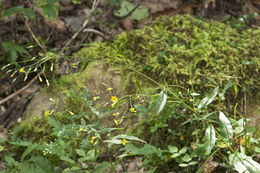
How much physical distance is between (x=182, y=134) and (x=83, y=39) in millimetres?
2073

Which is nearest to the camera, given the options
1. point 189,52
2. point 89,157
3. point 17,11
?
point 89,157

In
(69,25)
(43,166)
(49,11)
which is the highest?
(49,11)

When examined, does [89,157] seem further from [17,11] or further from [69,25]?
[69,25]

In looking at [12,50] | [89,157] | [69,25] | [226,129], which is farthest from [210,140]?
[69,25]

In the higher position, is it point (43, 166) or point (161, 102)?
point (161, 102)

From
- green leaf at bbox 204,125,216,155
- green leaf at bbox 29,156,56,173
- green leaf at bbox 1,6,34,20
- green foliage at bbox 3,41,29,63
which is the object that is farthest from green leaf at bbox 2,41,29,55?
green leaf at bbox 204,125,216,155

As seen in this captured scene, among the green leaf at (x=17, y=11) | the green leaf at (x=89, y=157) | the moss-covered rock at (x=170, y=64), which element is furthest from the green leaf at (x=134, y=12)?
the green leaf at (x=89, y=157)

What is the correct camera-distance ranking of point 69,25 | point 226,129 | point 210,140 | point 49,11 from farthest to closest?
point 69,25, point 49,11, point 226,129, point 210,140

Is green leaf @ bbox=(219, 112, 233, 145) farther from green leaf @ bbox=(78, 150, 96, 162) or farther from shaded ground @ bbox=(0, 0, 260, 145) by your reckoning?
shaded ground @ bbox=(0, 0, 260, 145)

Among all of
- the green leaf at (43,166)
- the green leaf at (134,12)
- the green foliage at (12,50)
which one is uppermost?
the green leaf at (134,12)

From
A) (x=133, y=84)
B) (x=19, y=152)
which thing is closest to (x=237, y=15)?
(x=133, y=84)

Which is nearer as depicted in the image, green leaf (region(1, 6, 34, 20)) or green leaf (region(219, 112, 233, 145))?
green leaf (region(219, 112, 233, 145))

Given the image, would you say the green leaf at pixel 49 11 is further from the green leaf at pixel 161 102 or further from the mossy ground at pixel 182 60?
the green leaf at pixel 161 102

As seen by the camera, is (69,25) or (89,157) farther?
(69,25)
